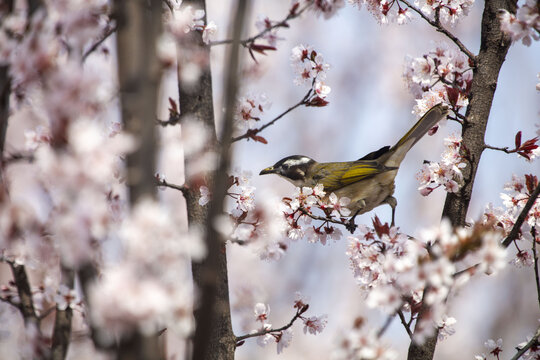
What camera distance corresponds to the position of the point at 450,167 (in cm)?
376

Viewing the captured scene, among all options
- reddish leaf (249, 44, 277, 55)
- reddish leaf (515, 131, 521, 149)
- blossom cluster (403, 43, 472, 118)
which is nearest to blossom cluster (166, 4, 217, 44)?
reddish leaf (249, 44, 277, 55)

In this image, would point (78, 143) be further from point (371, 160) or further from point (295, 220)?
point (371, 160)

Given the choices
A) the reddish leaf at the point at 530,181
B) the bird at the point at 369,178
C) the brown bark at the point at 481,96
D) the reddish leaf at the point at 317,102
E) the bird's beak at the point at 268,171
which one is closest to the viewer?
the reddish leaf at the point at 530,181

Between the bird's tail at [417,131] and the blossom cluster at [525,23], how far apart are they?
2.70ft

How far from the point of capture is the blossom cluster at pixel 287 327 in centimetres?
374

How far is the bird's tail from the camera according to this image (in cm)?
407

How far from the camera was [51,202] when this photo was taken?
202 centimetres

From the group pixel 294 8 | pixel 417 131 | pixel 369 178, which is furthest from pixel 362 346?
pixel 369 178

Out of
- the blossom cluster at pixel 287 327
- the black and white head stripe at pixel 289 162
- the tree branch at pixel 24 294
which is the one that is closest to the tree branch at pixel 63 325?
the tree branch at pixel 24 294

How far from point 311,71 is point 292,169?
2183mm

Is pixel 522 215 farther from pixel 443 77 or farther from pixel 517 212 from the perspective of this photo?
pixel 443 77

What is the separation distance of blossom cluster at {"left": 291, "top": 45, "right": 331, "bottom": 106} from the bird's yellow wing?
180cm

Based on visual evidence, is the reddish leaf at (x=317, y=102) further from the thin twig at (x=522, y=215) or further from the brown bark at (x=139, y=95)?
the brown bark at (x=139, y=95)

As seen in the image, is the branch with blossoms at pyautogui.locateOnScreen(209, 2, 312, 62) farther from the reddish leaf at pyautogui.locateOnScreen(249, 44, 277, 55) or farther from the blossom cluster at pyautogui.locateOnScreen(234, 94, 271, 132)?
the blossom cluster at pyautogui.locateOnScreen(234, 94, 271, 132)
